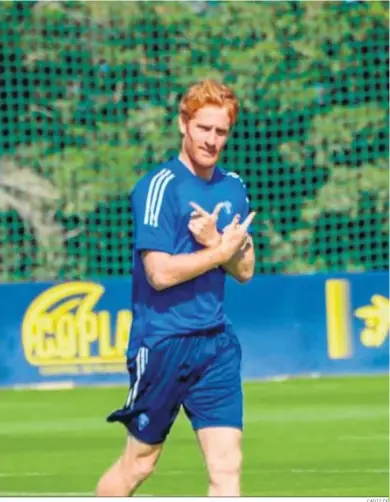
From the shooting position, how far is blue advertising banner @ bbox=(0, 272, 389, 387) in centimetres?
1574

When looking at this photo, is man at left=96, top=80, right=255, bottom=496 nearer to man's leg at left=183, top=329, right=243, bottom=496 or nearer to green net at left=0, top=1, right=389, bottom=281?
man's leg at left=183, top=329, right=243, bottom=496

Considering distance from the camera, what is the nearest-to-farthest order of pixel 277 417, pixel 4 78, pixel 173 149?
pixel 277 417 → pixel 4 78 → pixel 173 149

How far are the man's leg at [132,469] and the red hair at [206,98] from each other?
4.55ft

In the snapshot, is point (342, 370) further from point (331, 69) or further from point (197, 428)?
point (197, 428)

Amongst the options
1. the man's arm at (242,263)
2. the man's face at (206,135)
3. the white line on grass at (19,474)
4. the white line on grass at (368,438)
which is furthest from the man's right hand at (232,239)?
the white line on grass at (368,438)

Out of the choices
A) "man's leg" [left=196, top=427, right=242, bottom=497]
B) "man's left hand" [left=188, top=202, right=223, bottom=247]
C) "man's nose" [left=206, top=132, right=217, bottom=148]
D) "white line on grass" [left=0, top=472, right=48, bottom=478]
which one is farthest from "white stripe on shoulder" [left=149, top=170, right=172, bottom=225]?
"white line on grass" [left=0, top=472, right=48, bottom=478]

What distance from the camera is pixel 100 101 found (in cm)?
2081

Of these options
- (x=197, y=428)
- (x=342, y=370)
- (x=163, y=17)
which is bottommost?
(x=342, y=370)

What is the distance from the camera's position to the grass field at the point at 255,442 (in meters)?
9.35

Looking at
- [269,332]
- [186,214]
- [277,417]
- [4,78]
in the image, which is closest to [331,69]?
[4,78]

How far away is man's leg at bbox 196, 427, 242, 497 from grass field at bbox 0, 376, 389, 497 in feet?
7.05

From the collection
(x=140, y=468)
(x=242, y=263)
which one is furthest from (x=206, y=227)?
(x=140, y=468)

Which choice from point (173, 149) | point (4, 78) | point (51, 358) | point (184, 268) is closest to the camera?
point (184, 268)

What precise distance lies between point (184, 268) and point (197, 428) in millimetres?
720
